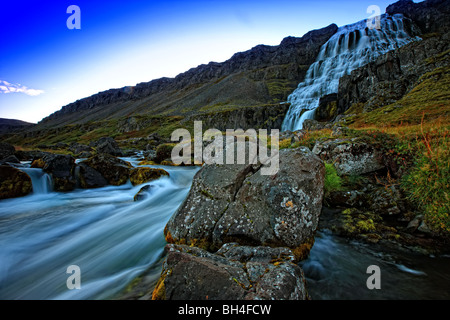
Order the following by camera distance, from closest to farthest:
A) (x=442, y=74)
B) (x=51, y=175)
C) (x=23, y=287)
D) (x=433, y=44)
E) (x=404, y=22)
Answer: (x=23, y=287), (x=51, y=175), (x=442, y=74), (x=433, y=44), (x=404, y=22)

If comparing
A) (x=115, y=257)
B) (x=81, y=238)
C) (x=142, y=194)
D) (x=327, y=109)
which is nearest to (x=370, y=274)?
(x=115, y=257)

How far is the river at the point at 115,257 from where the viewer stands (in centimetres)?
381

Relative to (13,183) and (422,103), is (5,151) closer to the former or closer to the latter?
(13,183)

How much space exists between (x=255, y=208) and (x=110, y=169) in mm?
11811

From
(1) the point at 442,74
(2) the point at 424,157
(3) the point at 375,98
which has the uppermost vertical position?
(1) the point at 442,74

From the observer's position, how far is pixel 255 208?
15.8 ft

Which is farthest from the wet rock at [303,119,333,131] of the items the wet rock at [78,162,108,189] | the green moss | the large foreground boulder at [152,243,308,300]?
the large foreground boulder at [152,243,308,300]

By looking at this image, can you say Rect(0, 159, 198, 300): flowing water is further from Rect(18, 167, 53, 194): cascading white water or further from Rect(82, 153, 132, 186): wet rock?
Rect(82, 153, 132, 186): wet rock

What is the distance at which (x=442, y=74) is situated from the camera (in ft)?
81.9

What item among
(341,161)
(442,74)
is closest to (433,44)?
(442,74)
